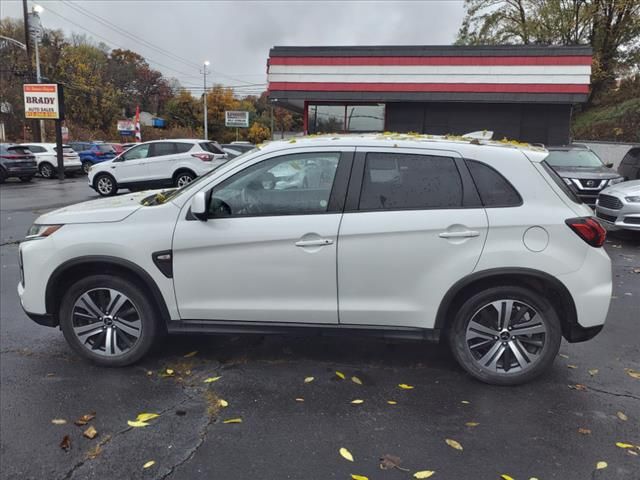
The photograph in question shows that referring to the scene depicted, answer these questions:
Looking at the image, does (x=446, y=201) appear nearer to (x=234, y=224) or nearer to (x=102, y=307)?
(x=234, y=224)

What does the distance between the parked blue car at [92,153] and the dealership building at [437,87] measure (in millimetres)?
15265

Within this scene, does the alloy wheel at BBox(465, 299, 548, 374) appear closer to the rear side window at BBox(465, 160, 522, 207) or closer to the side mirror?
the rear side window at BBox(465, 160, 522, 207)

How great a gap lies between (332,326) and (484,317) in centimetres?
107

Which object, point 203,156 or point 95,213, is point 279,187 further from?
point 203,156

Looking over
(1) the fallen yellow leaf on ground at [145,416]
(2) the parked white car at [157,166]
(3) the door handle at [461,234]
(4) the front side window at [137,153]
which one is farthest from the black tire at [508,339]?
(4) the front side window at [137,153]

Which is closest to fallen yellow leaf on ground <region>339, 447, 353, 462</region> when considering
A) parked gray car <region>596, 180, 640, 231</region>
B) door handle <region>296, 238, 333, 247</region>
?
door handle <region>296, 238, 333, 247</region>

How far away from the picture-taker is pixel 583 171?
1127 centimetres

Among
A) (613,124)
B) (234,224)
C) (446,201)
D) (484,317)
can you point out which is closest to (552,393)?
(484,317)

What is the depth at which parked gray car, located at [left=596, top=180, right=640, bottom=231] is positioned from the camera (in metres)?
8.62

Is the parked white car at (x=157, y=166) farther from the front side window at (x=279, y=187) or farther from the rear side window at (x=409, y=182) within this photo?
the rear side window at (x=409, y=182)

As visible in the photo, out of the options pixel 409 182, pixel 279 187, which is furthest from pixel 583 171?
pixel 279 187

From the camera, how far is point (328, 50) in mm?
16250

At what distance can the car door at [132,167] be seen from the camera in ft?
52.8

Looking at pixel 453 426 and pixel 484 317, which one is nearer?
pixel 453 426
